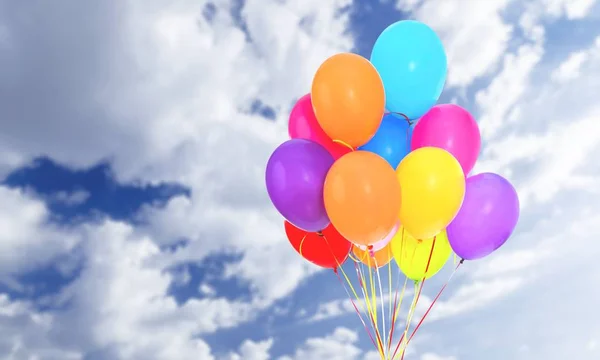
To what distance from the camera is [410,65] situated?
5395 millimetres

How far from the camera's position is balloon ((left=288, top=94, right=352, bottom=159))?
17.6 ft

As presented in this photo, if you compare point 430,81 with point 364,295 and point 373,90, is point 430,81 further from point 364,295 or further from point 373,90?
point 364,295

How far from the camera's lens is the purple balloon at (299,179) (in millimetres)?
4988

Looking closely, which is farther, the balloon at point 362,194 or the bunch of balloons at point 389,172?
the bunch of balloons at point 389,172

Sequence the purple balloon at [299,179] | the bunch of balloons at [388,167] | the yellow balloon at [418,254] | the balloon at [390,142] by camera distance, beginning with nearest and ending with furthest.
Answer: the bunch of balloons at [388,167] → the purple balloon at [299,179] → the balloon at [390,142] → the yellow balloon at [418,254]

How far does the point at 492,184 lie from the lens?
5.36 m

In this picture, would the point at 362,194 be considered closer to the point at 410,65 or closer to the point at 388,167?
the point at 388,167

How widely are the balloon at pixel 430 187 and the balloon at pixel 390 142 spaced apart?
1.17ft

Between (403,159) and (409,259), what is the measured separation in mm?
1117

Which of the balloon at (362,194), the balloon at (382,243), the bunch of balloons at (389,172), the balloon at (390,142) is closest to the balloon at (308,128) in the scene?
the bunch of balloons at (389,172)

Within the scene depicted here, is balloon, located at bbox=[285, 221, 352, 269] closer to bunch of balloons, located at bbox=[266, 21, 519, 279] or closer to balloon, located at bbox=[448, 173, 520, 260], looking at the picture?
bunch of balloons, located at bbox=[266, 21, 519, 279]

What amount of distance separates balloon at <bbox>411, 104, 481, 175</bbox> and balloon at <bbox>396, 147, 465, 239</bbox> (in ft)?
1.15

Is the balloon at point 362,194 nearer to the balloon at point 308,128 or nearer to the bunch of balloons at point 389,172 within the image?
the bunch of balloons at point 389,172

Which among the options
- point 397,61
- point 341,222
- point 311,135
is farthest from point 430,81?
point 341,222
